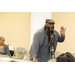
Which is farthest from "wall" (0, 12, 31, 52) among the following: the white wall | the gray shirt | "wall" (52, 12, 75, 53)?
"wall" (52, 12, 75, 53)

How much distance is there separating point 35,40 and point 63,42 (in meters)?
0.45

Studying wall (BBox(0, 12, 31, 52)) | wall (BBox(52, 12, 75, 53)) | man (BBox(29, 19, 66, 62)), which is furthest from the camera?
wall (BBox(0, 12, 31, 52))

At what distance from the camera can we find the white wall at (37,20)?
4.60 feet

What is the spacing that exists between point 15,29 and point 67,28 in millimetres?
919

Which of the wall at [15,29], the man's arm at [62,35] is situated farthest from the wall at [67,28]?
the wall at [15,29]

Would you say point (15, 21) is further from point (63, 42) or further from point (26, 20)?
point (63, 42)

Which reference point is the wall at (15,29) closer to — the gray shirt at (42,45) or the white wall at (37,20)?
the white wall at (37,20)

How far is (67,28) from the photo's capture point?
1342 mm

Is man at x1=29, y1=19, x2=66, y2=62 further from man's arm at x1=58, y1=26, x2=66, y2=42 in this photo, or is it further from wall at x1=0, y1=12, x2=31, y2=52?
wall at x1=0, y1=12, x2=31, y2=52

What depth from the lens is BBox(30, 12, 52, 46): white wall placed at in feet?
4.60

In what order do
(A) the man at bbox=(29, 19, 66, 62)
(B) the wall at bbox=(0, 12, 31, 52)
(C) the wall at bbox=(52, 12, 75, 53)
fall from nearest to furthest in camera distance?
(A) the man at bbox=(29, 19, 66, 62) < (C) the wall at bbox=(52, 12, 75, 53) < (B) the wall at bbox=(0, 12, 31, 52)

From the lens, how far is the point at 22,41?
1.62 meters

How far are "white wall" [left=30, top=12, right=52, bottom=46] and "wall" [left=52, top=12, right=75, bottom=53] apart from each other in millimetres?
142
